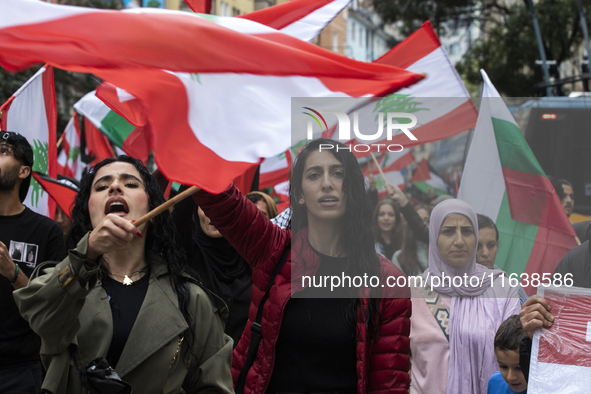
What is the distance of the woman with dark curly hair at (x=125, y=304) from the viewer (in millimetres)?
2088

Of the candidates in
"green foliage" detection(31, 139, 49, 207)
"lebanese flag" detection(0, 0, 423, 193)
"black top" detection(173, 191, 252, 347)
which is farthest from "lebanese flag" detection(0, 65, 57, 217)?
"lebanese flag" detection(0, 0, 423, 193)

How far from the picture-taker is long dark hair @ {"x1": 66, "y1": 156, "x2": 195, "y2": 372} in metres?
2.62

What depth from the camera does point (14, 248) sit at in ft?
11.4

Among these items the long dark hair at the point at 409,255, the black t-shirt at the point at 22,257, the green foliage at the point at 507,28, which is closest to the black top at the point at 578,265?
the long dark hair at the point at 409,255

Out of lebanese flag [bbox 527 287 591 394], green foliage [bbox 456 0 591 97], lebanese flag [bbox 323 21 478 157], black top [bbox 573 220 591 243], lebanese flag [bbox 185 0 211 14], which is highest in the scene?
green foliage [bbox 456 0 591 97]

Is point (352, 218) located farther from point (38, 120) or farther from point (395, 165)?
point (38, 120)

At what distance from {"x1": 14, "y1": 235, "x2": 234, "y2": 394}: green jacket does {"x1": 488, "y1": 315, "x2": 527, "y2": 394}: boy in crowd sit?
1261mm

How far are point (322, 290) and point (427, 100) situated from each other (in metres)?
1.09

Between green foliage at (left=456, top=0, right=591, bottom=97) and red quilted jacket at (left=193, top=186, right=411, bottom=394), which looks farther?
green foliage at (left=456, top=0, right=591, bottom=97)

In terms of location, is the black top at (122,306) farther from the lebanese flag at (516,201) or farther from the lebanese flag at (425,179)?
the lebanese flag at (516,201)

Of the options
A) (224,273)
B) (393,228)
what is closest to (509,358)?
(393,228)

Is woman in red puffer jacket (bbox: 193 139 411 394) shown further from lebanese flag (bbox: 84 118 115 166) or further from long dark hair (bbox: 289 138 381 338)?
lebanese flag (bbox: 84 118 115 166)

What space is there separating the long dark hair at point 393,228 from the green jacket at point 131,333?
2.40ft

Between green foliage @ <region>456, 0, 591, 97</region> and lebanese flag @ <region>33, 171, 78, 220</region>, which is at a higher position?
green foliage @ <region>456, 0, 591, 97</region>
